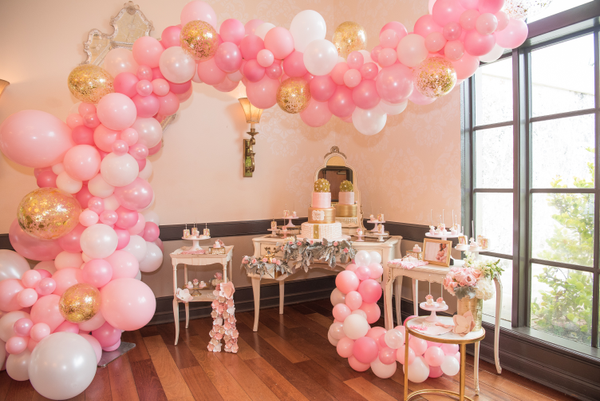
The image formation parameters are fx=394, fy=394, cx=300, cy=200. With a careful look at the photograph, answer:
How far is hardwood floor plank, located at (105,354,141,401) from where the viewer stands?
247 cm

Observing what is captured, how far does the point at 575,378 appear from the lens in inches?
94.7

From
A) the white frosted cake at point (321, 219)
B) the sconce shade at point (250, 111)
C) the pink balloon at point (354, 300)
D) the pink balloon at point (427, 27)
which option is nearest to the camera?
the pink balloon at point (427, 27)

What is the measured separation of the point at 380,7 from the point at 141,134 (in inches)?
108

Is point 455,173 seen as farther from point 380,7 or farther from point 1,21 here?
point 1,21

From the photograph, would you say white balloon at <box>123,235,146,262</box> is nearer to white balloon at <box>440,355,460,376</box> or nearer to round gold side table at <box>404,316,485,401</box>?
round gold side table at <box>404,316,485,401</box>

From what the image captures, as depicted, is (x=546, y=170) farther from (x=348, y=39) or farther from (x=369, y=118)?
(x=348, y=39)

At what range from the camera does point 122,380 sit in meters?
2.68

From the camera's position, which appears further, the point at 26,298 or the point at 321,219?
the point at 321,219

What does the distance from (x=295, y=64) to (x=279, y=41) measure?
173 mm

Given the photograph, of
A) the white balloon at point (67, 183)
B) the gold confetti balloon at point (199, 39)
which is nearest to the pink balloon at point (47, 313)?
the white balloon at point (67, 183)

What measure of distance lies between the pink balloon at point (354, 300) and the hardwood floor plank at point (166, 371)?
4.06 feet

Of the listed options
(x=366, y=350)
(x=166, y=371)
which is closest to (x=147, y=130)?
(x=166, y=371)

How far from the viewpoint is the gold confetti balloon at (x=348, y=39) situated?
2.64m

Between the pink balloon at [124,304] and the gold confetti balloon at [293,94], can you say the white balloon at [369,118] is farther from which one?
the pink balloon at [124,304]
